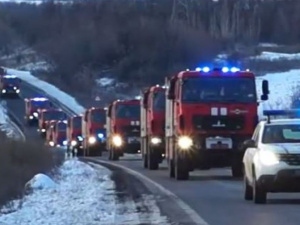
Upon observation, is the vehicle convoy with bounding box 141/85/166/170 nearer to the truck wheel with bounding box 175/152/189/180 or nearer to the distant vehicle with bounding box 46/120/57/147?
the truck wheel with bounding box 175/152/189/180

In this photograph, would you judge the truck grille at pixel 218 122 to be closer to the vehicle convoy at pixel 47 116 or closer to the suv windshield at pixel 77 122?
the suv windshield at pixel 77 122

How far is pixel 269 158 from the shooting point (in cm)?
2220

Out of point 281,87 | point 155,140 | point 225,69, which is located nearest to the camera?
point 225,69

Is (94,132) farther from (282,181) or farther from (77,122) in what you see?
(282,181)

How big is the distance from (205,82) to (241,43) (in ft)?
323

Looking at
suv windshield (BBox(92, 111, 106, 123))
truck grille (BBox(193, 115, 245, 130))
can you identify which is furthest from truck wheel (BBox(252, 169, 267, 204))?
suv windshield (BBox(92, 111, 106, 123))

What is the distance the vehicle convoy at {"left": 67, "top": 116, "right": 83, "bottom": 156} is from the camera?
218 feet

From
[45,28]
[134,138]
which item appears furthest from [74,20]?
[134,138]

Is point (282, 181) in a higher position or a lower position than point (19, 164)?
lower

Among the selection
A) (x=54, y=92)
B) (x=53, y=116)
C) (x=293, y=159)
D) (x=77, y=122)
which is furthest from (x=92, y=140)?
(x=54, y=92)

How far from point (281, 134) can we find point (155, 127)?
55.7ft

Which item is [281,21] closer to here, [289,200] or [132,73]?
[132,73]

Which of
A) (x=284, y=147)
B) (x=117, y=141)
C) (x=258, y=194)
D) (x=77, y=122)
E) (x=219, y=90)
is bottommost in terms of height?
(x=258, y=194)

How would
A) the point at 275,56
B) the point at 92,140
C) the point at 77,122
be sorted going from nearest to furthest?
1. the point at 92,140
2. the point at 77,122
3. the point at 275,56
